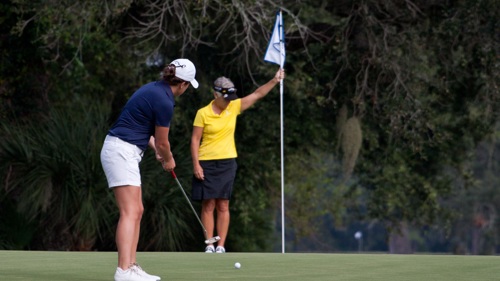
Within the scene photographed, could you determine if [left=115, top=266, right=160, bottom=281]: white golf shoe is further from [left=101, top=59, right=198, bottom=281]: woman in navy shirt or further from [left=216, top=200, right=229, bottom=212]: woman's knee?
[left=216, top=200, right=229, bottom=212]: woman's knee

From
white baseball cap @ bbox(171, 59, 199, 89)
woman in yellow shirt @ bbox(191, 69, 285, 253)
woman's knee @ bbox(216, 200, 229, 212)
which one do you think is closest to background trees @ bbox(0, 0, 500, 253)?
woman in yellow shirt @ bbox(191, 69, 285, 253)

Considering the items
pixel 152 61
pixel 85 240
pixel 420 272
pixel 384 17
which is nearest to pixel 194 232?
pixel 85 240

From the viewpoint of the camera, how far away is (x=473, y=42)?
18.8m

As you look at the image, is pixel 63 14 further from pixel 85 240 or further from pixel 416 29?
pixel 416 29

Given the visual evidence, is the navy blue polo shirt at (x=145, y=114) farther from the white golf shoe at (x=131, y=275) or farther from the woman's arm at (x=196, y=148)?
the woman's arm at (x=196, y=148)

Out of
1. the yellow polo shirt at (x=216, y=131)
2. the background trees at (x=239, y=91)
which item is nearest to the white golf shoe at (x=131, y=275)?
the yellow polo shirt at (x=216, y=131)

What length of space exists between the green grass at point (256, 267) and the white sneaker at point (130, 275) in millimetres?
466

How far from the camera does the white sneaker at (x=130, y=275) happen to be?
7.74m

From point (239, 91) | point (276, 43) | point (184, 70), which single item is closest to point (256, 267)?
point (184, 70)

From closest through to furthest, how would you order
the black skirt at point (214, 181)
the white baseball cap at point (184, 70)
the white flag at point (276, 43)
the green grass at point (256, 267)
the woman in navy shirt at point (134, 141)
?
the woman in navy shirt at point (134, 141), the white baseball cap at point (184, 70), the green grass at point (256, 267), the black skirt at point (214, 181), the white flag at point (276, 43)

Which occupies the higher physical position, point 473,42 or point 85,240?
point 473,42

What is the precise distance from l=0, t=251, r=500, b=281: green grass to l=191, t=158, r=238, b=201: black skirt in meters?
1.99

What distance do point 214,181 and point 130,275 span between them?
5750 millimetres

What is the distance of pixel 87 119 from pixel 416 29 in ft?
18.0
